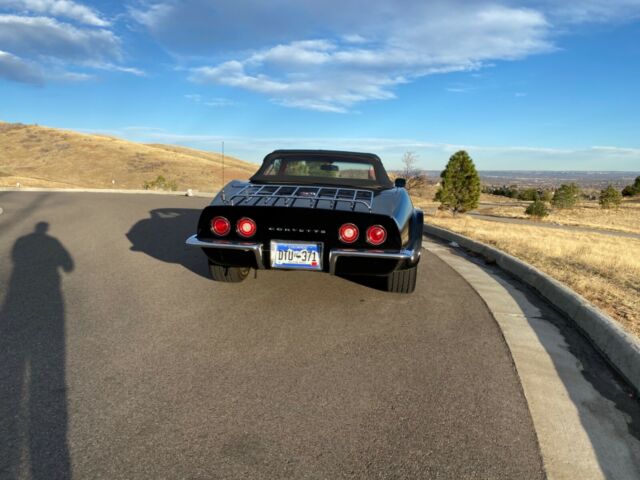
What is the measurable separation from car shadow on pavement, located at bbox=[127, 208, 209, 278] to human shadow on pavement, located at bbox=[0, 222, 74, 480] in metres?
1.61

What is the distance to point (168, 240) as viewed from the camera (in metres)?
7.76

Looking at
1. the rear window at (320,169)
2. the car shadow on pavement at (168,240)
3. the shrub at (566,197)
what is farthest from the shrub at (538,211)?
the rear window at (320,169)

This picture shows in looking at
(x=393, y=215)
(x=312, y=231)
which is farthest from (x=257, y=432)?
(x=393, y=215)

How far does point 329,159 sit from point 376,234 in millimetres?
1842

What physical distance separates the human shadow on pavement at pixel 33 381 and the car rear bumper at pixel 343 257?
1.41 metres

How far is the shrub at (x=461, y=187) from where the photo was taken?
35.7m

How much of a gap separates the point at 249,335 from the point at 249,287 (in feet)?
4.66

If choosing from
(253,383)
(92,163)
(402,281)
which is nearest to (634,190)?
(402,281)

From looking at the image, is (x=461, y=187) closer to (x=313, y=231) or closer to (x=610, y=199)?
(x=610, y=199)

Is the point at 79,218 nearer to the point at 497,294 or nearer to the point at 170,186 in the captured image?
the point at 497,294

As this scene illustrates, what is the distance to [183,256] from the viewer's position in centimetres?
643

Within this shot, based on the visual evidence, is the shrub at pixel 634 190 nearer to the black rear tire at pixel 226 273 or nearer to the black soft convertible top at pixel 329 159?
the black soft convertible top at pixel 329 159

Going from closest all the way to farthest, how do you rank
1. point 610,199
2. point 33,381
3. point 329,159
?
point 33,381 → point 329,159 → point 610,199

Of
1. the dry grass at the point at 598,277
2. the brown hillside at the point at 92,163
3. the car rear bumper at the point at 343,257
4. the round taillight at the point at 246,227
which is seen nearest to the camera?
the car rear bumper at the point at 343,257
